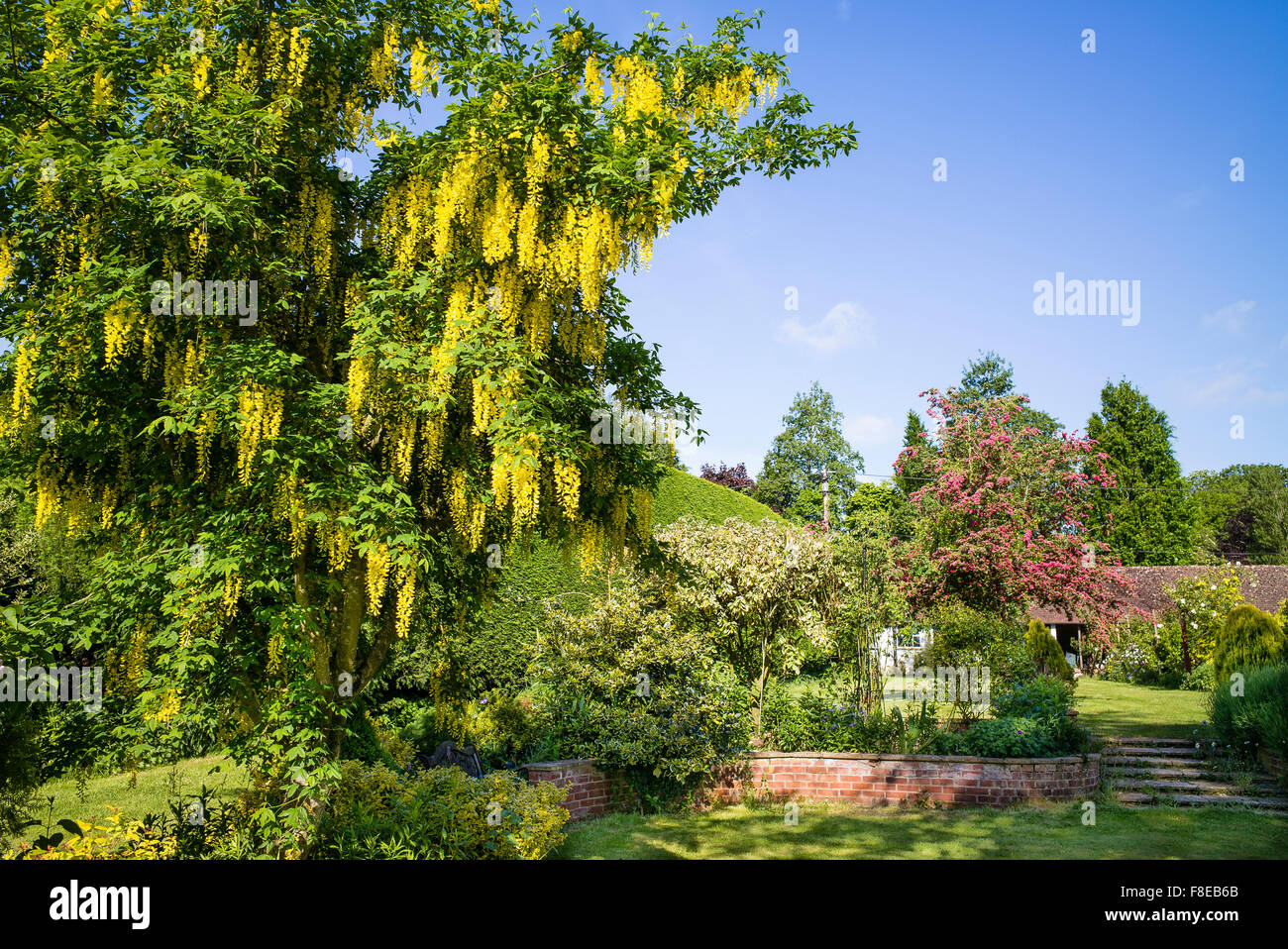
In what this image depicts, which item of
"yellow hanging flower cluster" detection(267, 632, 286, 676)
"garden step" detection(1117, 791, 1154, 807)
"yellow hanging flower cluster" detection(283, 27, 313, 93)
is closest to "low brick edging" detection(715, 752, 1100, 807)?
"garden step" detection(1117, 791, 1154, 807)

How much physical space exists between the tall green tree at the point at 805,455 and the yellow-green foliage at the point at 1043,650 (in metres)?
30.2

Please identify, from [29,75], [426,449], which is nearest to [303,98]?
[29,75]

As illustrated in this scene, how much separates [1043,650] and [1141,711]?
466cm

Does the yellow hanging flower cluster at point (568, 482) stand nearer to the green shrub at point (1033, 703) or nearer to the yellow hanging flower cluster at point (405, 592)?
the yellow hanging flower cluster at point (405, 592)

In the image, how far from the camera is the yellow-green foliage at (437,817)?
673cm

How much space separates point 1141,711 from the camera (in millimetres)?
18047

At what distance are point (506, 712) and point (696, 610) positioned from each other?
12.2 ft

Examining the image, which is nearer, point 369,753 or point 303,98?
point 303,98

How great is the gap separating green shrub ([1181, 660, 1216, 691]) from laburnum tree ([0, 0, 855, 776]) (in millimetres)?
20093

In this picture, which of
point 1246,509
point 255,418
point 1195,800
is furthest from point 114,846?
point 1246,509

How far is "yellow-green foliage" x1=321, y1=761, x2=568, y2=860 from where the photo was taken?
6.73 m
